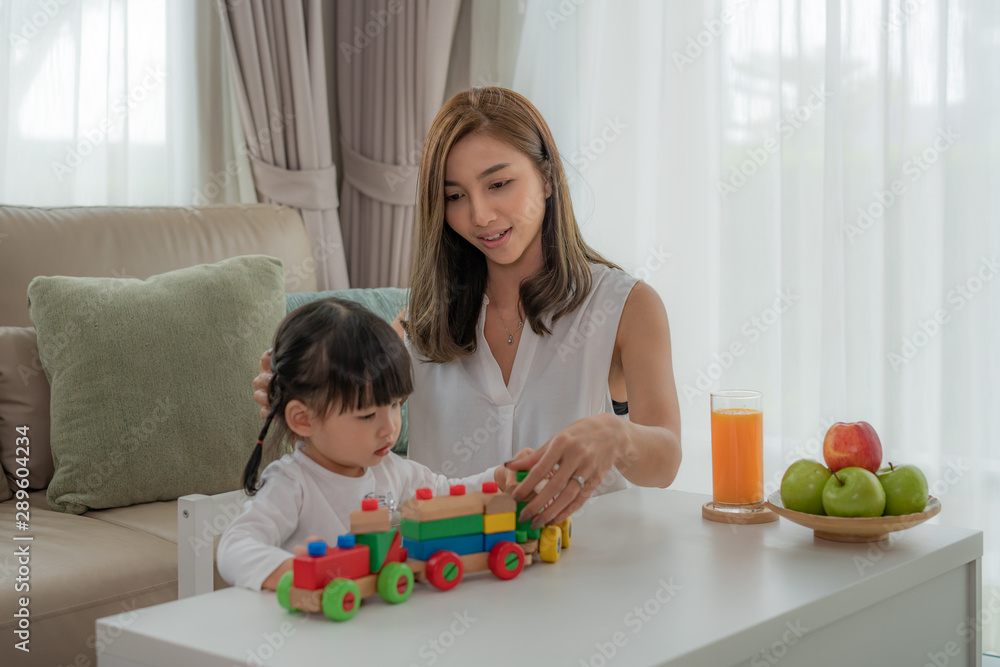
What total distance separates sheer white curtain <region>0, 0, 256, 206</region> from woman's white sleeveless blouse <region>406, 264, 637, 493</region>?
143 cm

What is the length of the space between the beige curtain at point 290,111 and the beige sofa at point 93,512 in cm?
22

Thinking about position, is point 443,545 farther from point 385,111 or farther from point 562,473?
point 385,111

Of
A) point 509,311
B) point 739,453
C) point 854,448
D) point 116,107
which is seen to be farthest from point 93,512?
point 854,448

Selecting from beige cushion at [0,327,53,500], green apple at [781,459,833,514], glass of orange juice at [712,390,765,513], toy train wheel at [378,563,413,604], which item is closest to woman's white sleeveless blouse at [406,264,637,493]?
glass of orange juice at [712,390,765,513]

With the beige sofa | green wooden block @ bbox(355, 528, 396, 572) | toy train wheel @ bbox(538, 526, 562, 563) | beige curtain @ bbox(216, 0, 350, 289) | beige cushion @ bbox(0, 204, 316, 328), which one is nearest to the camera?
green wooden block @ bbox(355, 528, 396, 572)

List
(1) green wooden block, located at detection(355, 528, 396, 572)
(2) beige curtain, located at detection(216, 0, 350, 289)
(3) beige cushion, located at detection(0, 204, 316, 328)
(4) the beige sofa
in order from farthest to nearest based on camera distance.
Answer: (2) beige curtain, located at detection(216, 0, 350, 289) < (3) beige cushion, located at detection(0, 204, 316, 328) < (4) the beige sofa < (1) green wooden block, located at detection(355, 528, 396, 572)

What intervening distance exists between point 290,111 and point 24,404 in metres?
1.34

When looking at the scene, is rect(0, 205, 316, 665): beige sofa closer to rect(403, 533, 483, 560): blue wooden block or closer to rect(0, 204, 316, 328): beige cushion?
rect(0, 204, 316, 328): beige cushion

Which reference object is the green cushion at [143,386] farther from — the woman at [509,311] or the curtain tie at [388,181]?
the curtain tie at [388,181]

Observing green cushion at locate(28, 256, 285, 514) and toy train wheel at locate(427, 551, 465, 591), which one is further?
green cushion at locate(28, 256, 285, 514)

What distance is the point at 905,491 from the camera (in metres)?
1.04

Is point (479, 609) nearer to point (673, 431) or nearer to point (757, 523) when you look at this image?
point (757, 523)

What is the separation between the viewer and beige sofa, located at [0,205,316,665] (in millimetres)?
1438

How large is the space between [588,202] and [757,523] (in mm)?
1824
